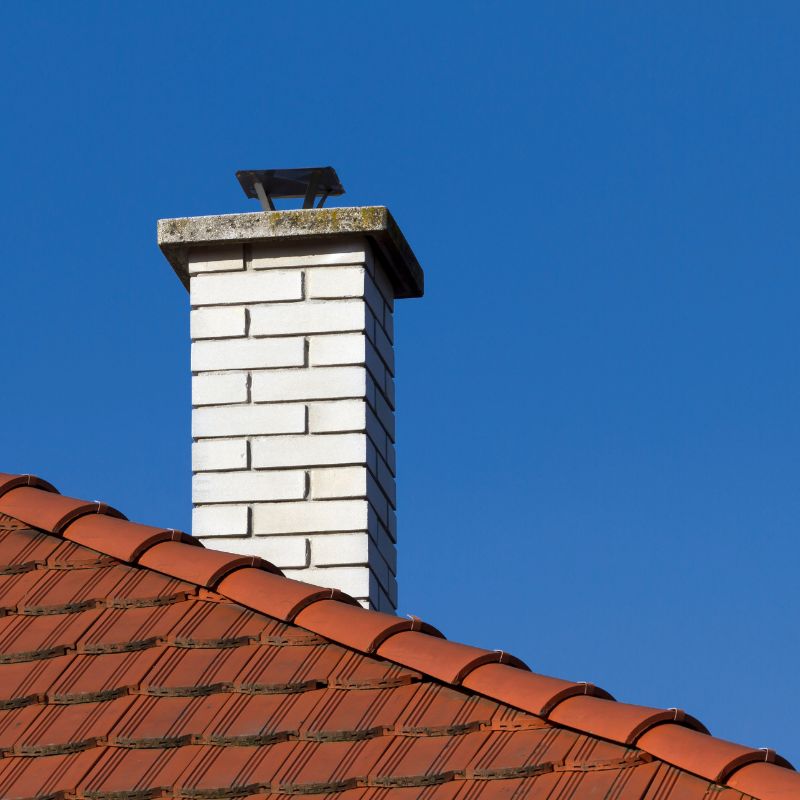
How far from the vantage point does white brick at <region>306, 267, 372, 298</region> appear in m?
7.12

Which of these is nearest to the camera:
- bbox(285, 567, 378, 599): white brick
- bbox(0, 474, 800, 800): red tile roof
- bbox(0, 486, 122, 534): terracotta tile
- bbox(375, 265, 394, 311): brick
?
bbox(0, 474, 800, 800): red tile roof

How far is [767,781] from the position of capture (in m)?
3.88

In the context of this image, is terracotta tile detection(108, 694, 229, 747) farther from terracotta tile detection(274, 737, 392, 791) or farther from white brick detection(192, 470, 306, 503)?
white brick detection(192, 470, 306, 503)

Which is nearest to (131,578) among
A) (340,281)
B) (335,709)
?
(335,709)

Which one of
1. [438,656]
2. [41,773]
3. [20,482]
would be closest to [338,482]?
[20,482]

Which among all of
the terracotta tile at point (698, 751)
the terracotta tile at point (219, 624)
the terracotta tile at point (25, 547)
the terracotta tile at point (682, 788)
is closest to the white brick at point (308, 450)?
the terracotta tile at point (25, 547)

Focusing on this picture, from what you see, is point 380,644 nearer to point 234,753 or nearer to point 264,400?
point 234,753

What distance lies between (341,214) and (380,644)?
2945mm

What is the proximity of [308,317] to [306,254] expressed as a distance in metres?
0.33

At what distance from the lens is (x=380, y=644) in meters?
4.67

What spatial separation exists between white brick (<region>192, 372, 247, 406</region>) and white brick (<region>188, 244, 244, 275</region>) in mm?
528

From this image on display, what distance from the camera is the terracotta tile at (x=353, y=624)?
468 cm

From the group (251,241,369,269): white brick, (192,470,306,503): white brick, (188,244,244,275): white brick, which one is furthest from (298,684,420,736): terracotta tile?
(188,244,244,275): white brick

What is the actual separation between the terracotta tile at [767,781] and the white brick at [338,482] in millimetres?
3115
